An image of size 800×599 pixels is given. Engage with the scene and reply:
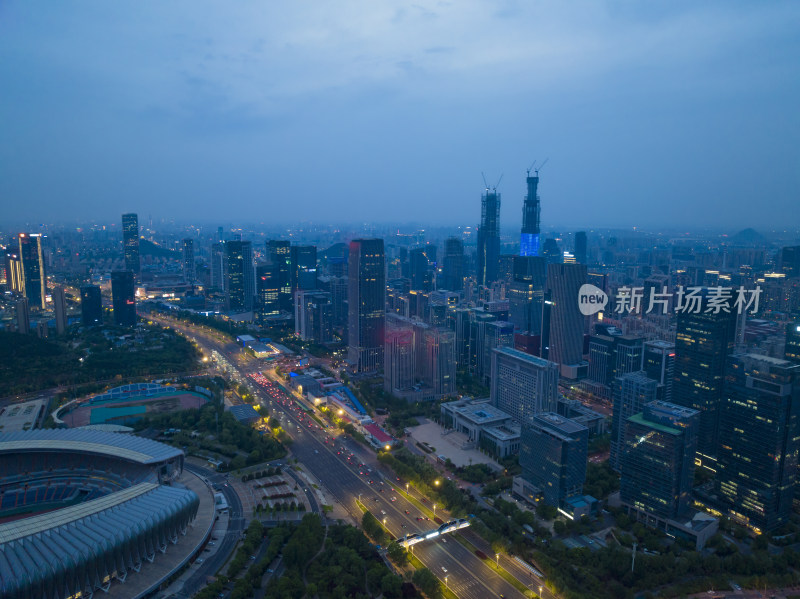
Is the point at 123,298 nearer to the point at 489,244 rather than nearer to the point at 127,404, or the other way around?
the point at 127,404

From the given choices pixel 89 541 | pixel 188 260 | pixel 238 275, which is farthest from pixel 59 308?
pixel 89 541

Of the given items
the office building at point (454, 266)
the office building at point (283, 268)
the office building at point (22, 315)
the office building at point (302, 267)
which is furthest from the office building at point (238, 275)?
the office building at point (454, 266)

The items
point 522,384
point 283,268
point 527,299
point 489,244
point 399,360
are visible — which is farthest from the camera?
point 489,244

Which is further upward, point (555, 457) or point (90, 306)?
point (90, 306)

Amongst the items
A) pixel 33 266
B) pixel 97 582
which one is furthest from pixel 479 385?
pixel 33 266

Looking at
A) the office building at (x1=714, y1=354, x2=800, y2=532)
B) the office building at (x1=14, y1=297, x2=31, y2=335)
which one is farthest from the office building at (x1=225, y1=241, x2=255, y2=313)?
the office building at (x1=714, y1=354, x2=800, y2=532)

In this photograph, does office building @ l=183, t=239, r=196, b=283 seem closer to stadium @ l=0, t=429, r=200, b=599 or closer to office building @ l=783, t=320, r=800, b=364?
stadium @ l=0, t=429, r=200, b=599

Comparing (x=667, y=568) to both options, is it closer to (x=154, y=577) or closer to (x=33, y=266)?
(x=154, y=577)
